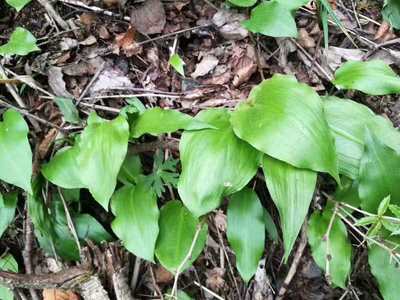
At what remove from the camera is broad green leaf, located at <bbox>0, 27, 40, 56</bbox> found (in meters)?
1.44

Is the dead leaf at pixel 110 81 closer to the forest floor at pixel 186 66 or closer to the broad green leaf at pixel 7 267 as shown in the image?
the forest floor at pixel 186 66

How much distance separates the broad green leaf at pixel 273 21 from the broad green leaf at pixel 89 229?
735mm

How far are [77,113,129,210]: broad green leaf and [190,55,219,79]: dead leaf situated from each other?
0.37 meters

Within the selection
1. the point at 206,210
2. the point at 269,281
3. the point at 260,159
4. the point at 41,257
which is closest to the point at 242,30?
the point at 260,159

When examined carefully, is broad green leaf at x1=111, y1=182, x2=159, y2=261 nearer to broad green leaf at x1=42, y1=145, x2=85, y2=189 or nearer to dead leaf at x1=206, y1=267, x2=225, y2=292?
broad green leaf at x1=42, y1=145, x2=85, y2=189

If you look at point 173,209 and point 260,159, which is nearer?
point 260,159

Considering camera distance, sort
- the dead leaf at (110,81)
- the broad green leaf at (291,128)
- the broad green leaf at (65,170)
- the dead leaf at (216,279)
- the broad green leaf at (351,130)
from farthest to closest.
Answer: the dead leaf at (110,81) → the dead leaf at (216,279) → the broad green leaf at (65,170) → the broad green leaf at (351,130) → the broad green leaf at (291,128)

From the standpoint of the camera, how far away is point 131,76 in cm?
159

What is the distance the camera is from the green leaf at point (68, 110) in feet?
4.81

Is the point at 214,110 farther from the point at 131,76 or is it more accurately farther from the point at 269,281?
the point at 269,281

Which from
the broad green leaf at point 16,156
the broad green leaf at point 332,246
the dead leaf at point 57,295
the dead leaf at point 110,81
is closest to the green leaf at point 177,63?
the dead leaf at point 110,81

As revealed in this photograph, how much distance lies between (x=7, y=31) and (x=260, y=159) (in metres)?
1.02

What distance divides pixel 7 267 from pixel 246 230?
0.74 metres

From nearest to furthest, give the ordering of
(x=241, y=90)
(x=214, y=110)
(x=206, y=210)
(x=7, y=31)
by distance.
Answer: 1. (x=206, y=210)
2. (x=214, y=110)
3. (x=241, y=90)
4. (x=7, y=31)
